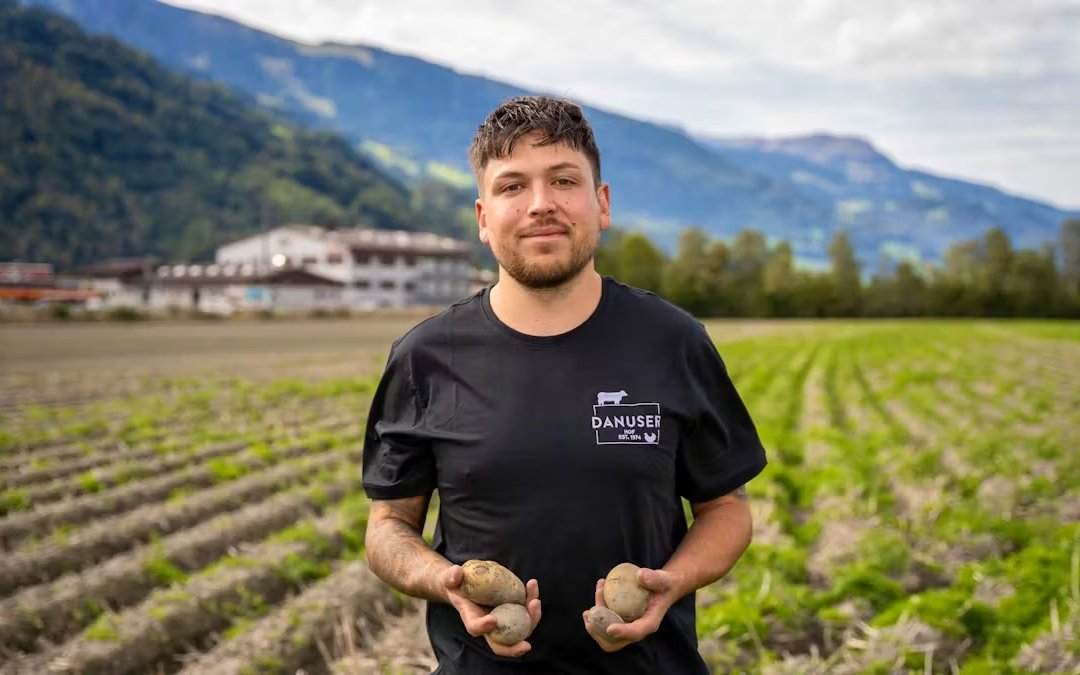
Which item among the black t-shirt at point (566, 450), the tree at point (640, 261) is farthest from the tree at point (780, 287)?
the black t-shirt at point (566, 450)

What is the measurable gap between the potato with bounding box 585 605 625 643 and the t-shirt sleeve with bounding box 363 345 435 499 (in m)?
0.65

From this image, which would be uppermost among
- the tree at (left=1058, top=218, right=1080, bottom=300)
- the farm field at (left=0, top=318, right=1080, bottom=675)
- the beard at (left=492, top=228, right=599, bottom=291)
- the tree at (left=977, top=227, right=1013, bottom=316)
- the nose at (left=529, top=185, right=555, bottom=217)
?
the tree at (left=1058, top=218, right=1080, bottom=300)

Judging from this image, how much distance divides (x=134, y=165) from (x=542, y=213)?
147 m

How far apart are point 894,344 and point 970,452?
29.3 m

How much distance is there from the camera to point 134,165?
13512cm

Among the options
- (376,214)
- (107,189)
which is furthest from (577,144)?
(376,214)

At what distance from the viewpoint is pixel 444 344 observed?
2.58 meters

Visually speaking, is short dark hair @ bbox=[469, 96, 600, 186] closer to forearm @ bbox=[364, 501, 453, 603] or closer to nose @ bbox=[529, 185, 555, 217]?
nose @ bbox=[529, 185, 555, 217]

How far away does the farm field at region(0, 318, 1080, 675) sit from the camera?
19.7ft

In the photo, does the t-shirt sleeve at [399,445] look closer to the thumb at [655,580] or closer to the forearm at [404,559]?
the forearm at [404,559]

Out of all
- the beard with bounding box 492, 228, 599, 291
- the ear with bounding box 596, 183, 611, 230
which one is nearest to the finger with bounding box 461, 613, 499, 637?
the beard with bounding box 492, 228, 599, 291

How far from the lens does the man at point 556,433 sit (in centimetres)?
242

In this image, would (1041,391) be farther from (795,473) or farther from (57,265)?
(57,265)

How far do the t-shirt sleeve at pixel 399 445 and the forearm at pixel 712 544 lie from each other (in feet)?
2.37
